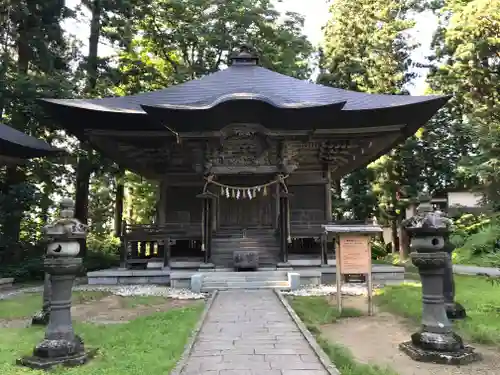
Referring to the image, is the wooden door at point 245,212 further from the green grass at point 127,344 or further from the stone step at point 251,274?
the green grass at point 127,344

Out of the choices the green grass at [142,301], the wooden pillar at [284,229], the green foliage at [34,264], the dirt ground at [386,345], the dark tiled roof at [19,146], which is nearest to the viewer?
the dirt ground at [386,345]

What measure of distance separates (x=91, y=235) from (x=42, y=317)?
19.8m

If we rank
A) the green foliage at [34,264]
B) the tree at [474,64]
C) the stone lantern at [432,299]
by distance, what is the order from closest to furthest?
1. the stone lantern at [432,299]
2. the green foliage at [34,264]
3. the tree at [474,64]

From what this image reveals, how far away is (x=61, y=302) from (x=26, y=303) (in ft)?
17.4

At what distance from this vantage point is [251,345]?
5.53 meters

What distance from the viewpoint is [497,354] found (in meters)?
5.56

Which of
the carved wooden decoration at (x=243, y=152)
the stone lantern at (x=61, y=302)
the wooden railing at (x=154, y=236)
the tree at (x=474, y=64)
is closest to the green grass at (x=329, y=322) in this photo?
the stone lantern at (x=61, y=302)

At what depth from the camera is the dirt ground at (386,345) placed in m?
4.99

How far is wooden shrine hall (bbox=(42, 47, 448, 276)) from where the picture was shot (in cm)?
1265

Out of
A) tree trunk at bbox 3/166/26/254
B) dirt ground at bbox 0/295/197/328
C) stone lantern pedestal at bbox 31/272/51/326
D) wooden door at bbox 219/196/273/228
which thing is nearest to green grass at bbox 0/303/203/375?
stone lantern pedestal at bbox 31/272/51/326

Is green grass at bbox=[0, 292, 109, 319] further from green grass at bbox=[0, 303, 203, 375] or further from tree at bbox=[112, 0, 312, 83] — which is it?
tree at bbox=[112, 0, 312, 83]

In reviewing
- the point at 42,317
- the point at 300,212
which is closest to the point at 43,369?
the point at 42,317

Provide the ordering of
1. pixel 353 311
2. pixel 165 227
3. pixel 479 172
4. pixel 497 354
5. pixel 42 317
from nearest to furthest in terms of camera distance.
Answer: pixel 497 354, pixel 42 317, pixel 353 311, pixel 165 227, pixel 479 172

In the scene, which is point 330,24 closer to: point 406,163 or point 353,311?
point 406,163
